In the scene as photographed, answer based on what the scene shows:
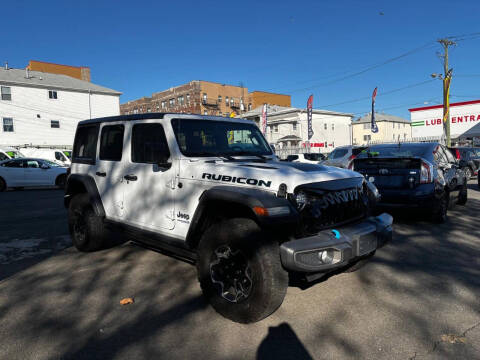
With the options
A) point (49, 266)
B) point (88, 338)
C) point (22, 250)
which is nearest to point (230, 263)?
point (88, 338)

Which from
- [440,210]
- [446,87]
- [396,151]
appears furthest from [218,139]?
[446,87]

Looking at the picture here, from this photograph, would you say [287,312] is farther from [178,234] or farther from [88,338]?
[88,338]

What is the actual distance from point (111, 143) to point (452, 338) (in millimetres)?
4321

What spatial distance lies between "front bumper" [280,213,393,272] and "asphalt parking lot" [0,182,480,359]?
0.61 metres

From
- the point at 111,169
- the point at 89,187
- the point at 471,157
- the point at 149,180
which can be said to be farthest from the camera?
the point at 471,157

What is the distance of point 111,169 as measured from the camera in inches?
180

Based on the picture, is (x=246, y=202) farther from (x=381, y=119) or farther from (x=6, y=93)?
(x=381, y=119)

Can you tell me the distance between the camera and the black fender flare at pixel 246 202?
2.77 metres

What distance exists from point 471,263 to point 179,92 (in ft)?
188

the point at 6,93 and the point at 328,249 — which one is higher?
the point at 6,93

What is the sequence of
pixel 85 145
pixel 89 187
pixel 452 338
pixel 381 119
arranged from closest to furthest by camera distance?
1. pixel 452 338
2. pixel 89 187
3. pixel 85 145
4. pixel 381 119

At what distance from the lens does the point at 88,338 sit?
288 centimetres

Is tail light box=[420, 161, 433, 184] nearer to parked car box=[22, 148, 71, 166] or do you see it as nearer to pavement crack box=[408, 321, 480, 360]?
pavement crack box=[408, 321, 480, 360]

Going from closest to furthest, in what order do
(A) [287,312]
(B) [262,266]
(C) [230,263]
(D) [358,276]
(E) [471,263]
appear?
1. (B) [262,266]
2. (C) [230,263]
3. (A) [287,312]
4. (D) [358,276]
5. (E) [471,263]
